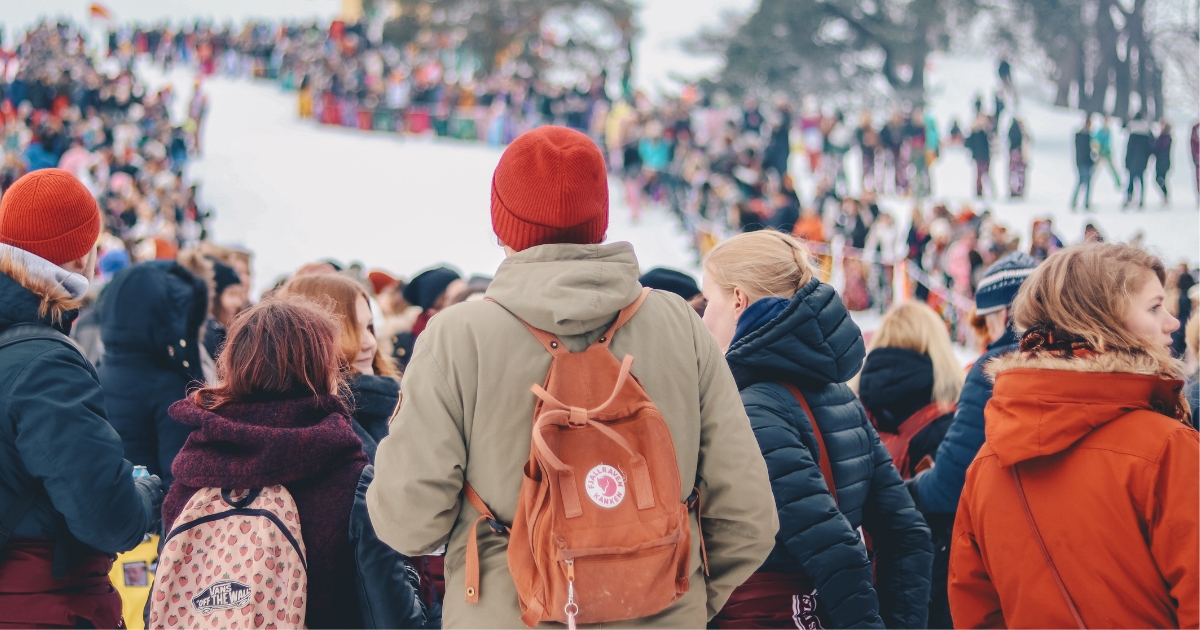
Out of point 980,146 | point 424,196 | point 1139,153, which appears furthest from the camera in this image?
point 424,196

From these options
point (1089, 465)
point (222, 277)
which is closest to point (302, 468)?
point (1089, 465)

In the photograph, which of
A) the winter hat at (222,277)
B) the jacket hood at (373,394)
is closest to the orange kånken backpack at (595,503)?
the jacket hood at (373,394)

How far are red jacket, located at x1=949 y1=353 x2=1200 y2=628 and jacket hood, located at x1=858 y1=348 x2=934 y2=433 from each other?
118 centimetres

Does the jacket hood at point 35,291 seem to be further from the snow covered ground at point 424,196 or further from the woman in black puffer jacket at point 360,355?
the snow covered ground at point 424,196

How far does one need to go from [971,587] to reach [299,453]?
1286mm

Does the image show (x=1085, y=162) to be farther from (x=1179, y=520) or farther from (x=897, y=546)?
(x=1179, y=520)

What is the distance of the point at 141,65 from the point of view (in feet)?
131

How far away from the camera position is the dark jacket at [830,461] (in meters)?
1.91

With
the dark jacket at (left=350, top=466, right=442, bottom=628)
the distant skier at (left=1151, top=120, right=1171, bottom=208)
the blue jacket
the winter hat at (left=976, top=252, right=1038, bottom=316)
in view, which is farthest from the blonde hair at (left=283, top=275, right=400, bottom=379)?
the distant skier at (left=1151, top=120, right=1171, bottom=208)

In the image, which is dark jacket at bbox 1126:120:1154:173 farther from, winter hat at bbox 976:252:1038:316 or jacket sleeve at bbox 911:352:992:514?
jacket sleeve at bbox 911:352:992:514

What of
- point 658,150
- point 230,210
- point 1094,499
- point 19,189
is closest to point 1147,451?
point 1094,499

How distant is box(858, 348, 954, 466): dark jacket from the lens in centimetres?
291

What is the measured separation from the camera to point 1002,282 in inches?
111

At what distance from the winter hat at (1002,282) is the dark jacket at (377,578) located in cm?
186
